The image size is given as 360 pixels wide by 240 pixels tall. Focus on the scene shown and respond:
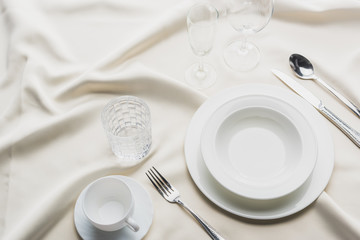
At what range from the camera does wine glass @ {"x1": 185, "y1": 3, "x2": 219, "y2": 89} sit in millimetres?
962

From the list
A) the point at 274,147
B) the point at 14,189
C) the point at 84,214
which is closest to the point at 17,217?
the point at 14,189

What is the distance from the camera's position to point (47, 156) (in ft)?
3.17

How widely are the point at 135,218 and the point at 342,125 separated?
51cm

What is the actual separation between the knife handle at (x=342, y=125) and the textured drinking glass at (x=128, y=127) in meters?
0.41

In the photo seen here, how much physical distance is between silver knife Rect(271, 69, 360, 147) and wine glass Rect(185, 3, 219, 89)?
17cm

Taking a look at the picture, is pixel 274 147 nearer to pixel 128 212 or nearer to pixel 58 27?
pixel 128 212

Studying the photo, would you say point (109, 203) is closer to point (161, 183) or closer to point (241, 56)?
point (161, 183)

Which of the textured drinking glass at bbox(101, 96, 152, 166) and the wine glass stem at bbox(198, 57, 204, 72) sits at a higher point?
the wine glass stem at bbox(198, 57, 204, 72)

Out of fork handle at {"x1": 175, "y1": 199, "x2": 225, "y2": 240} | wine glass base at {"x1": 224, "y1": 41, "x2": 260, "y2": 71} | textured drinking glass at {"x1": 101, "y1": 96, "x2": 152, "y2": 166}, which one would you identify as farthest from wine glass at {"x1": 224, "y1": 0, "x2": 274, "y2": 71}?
fork handle at {"x1": 175, "y1": 199, "x2": 225, "y2": 240}

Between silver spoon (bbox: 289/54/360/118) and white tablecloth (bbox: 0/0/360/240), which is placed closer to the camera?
white tablecloth (bbox: 0/0/360/240)

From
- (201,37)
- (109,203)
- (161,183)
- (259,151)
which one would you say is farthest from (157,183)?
(201,37)

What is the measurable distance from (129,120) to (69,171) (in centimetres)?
19

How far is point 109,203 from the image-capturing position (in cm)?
87

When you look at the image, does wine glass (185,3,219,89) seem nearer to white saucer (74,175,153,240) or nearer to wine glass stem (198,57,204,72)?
wine glass stem (198,57,204,72)
